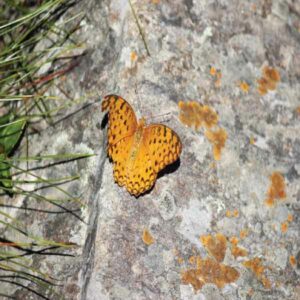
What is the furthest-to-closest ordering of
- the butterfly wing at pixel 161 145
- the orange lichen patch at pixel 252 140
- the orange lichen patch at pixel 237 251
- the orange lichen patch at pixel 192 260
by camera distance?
the orange lichen patch at pixel 252 140
the orange lichen patch at pixel 237 251
the orange lichen patch at pixel 192 260
the butterfly wing at pixel 161 145

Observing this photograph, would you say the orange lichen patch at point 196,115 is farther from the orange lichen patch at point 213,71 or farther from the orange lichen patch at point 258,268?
the orange lichen patch at point 258,268

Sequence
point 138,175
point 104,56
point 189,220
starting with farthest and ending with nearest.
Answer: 1. point 104,56
2. point 189,220
3. point 138,175

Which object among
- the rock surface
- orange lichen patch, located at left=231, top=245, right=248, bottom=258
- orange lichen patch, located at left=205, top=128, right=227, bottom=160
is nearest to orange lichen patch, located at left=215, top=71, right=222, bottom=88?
the rock surface

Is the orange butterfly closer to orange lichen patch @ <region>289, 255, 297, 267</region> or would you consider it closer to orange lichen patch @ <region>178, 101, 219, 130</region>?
orange lichen patch @ <region>178, 101, 219, 130</region>

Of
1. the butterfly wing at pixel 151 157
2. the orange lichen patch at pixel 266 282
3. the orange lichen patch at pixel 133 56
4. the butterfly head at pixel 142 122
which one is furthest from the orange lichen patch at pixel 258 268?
the orange lichen patch at pixel 133 56

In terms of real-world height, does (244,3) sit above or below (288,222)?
above

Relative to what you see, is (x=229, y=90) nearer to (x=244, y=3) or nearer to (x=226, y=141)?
(x=226, y=141)

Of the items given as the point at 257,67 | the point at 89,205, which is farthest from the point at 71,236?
the point at 257,67
